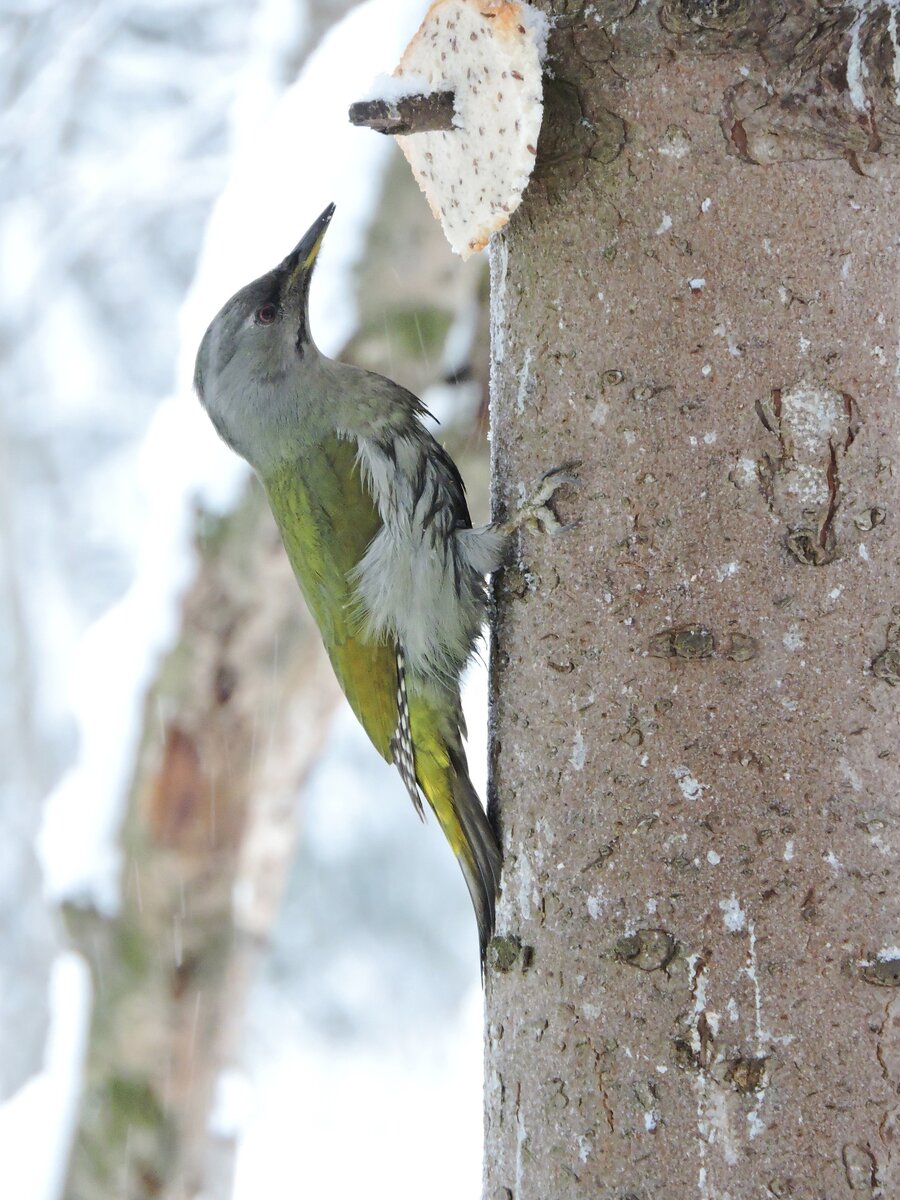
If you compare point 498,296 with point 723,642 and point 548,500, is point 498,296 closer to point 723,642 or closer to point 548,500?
point 548,500

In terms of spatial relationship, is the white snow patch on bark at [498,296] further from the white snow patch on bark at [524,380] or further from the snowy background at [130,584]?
the snowy background at [130,584]

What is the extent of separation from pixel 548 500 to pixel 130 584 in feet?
20.8

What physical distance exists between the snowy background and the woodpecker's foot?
591cm

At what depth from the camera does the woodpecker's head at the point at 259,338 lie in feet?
9.66

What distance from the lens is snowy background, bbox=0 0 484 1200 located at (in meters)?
8.39

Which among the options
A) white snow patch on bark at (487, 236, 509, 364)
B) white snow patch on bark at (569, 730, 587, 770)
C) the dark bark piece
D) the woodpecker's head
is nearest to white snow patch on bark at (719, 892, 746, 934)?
white snow patch on bark at (569, 730, 587, 770)

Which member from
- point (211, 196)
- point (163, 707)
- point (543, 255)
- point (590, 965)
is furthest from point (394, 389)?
point (211, 196)

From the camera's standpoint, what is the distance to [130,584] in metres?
7.66

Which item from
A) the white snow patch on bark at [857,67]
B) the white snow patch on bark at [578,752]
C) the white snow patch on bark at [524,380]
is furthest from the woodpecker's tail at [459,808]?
the white snow patch on bark at [857,67]

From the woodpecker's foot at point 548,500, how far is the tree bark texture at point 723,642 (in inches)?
0.9

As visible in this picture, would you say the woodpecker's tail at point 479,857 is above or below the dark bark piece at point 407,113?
below

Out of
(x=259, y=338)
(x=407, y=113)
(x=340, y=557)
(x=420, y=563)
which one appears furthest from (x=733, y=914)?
(x=259, y=338)

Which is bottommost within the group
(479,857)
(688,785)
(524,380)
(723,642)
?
(479,857)

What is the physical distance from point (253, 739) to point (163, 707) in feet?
1.35
